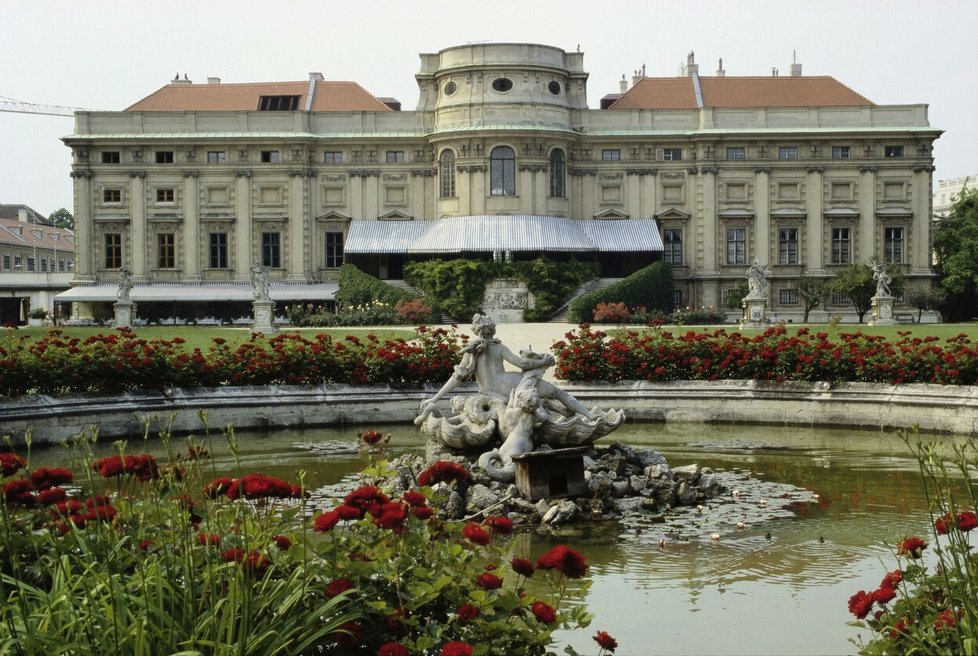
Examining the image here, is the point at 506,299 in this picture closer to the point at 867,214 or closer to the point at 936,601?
the point at 867,214

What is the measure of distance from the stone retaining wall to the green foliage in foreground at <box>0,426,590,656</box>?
39.6 feet

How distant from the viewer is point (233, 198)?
56844 mm

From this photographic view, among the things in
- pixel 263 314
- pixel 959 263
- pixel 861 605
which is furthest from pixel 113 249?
pixel 861 605

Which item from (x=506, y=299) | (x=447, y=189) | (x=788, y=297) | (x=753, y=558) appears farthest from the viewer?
(x=788, y=297)

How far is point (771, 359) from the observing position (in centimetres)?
2016

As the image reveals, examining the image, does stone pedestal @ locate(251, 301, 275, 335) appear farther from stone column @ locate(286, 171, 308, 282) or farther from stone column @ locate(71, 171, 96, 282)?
stone column @ locate(71, 171, 96, 282)

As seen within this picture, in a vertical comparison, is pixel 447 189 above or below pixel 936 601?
above

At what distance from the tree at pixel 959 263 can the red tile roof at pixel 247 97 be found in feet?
95.8

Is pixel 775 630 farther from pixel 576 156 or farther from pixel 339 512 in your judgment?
pixel 576 156

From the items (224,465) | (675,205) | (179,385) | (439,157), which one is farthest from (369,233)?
(224,465)

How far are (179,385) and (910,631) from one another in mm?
15541

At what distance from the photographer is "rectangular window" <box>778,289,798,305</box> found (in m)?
56.5

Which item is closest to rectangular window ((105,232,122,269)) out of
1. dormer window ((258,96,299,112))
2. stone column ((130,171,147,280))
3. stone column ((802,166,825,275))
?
stone column ((130,171,147,280))

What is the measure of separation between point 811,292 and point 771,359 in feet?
119
